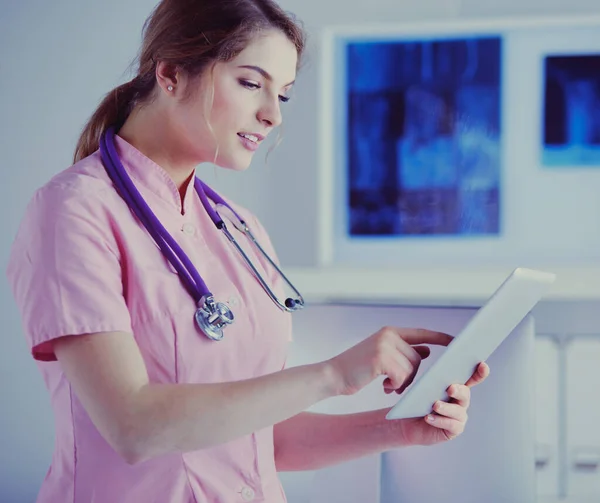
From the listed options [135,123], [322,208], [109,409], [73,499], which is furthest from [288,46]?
[322,208]

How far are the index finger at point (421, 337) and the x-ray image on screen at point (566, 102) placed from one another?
1.46 m

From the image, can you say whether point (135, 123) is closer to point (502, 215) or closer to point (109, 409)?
point (109, 409)

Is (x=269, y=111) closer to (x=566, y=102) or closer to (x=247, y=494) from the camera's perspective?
(x=247, y=494)

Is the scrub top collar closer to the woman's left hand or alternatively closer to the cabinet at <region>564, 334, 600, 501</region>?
the woman's left hand

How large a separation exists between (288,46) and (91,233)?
16.8 inches

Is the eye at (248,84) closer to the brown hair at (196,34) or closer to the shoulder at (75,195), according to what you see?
the brown hair at (196,34)

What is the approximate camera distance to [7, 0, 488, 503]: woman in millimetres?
851

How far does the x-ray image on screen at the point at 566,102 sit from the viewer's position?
2.32 meters

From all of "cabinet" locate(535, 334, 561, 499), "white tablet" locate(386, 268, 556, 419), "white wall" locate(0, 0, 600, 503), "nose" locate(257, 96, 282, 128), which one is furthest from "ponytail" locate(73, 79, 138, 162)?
"cabinet" locate(535, 334, 561, 499)

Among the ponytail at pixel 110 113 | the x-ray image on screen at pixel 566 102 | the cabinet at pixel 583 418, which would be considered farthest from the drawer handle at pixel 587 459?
the ponytail at pixel 110 113

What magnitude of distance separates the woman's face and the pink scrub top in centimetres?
8

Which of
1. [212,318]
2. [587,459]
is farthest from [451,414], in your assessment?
[587,459]

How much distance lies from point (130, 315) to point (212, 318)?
10cm

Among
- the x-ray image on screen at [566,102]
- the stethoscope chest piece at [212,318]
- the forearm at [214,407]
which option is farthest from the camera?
the x-ray image on screen at [566,102]
